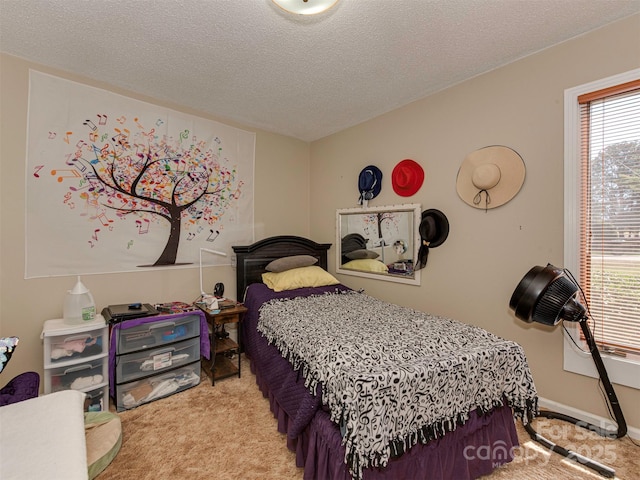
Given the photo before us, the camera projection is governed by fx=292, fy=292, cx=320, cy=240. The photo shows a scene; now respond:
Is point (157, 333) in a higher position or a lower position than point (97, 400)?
higher

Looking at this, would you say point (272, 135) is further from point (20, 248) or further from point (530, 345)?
point (530, 345)

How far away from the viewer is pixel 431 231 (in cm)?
262

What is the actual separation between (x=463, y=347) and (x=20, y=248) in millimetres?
3060

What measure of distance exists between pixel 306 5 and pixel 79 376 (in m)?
2.80

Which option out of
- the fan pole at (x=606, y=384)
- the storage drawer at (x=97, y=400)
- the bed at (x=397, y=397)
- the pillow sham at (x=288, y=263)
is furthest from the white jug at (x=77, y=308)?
the fan pole at (x=606, y=384)

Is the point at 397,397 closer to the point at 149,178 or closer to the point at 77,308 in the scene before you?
the point at 77,308

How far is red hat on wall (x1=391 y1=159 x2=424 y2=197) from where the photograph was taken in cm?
278

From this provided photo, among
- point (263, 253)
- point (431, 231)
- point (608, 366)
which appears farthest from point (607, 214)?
point (263, 253)

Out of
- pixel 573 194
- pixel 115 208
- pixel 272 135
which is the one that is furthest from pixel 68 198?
pixel 573 194

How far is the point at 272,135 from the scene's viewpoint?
3619mm

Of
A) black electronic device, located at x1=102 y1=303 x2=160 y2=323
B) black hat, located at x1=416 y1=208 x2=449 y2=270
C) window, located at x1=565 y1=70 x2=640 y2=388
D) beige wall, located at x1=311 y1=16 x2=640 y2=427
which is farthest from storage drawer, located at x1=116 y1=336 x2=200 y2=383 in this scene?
window, located at x1=565 y1=70 x2=640 y2=388

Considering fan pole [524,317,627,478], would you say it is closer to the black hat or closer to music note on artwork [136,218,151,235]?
the black hat

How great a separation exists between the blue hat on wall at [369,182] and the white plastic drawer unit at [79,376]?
2734 mm

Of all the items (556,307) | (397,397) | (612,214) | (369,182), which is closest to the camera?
(397,397)
